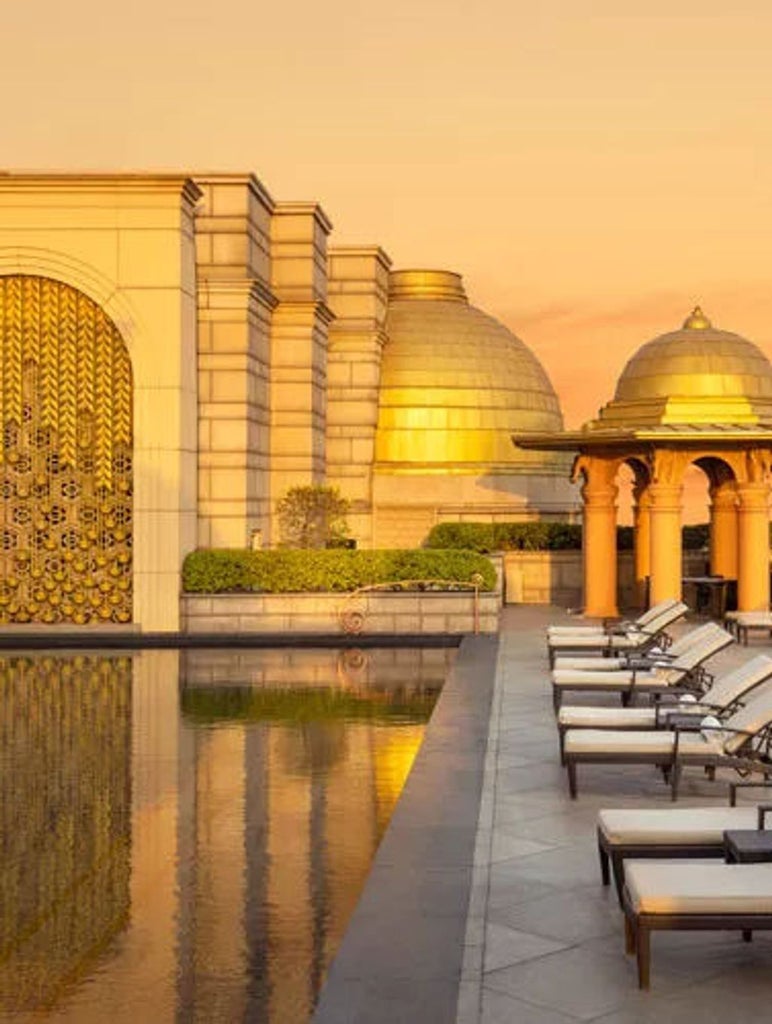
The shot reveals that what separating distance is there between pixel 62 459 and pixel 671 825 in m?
22.9

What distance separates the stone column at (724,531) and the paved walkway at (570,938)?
2121 cm

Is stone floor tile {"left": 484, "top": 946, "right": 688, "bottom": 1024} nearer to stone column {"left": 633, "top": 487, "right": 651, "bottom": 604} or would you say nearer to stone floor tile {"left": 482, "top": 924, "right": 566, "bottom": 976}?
stone floor tile {"left": 482, "top": 924, "right": 566, "bottom": 976}

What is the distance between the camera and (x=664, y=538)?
1268 inches

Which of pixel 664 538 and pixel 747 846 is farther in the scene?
pixel 664 538

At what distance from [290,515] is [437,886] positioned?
90.5 ft

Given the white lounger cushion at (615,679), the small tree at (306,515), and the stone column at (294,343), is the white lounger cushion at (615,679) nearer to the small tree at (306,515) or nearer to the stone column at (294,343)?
the small tree at (306,515)

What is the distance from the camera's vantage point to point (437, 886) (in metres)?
10.2

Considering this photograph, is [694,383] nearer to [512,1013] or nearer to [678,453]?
[678,453]

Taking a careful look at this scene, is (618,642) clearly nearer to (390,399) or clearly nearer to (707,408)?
(707,408)

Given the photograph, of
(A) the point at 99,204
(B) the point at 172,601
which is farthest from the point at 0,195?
(B) the point at 172,601

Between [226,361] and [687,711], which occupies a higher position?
[226,361]

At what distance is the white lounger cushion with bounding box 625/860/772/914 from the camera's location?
7996 millimetres

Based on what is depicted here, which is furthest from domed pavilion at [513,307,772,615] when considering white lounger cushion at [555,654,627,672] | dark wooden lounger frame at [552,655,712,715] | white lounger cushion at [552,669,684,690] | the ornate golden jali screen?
dark wooden lounger frame at [552,655,712,715]

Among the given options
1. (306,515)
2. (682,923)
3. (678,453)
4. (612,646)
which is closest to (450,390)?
(306,515)
